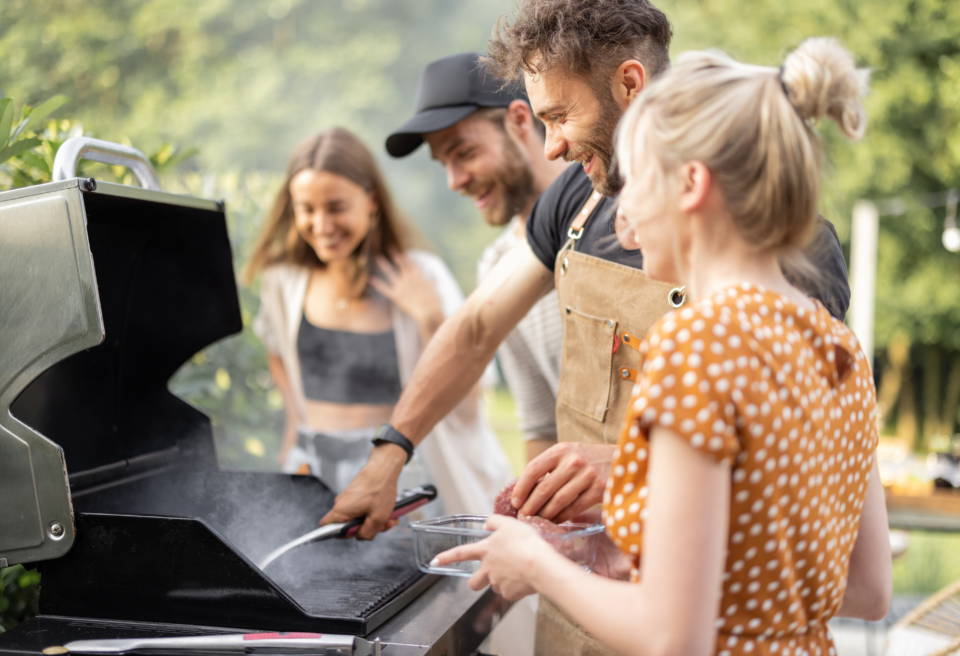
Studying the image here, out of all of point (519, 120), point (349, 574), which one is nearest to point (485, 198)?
point (519, 120)

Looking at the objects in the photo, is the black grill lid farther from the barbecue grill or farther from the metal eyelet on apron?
the metal eyelet on apron

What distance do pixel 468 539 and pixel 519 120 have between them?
1559 millimetres

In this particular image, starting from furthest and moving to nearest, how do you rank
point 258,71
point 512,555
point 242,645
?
point 258,71, point 242,645, point 512,555

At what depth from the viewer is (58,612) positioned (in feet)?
4.15

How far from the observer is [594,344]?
4.94 ft

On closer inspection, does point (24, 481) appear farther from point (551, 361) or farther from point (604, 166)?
point (551, 361)

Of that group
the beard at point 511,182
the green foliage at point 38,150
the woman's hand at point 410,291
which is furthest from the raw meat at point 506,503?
the woman's hand at point 410,291

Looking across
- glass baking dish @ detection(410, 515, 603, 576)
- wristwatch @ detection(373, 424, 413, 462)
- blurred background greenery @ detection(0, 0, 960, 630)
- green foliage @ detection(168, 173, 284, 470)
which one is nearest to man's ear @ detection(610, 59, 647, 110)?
glass baking dish @ detection(410, 515, 603, 576)

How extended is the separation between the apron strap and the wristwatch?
58 centimetres

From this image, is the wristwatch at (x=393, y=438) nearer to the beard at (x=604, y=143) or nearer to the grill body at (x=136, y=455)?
the grill body at (x=136, y=455)

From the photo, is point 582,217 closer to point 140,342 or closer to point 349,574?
point 349,574

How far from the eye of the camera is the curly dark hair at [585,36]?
134cm

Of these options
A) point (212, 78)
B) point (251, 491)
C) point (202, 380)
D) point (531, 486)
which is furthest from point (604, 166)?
point (212, 78)

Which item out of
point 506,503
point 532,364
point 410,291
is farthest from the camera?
point 410,291
